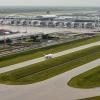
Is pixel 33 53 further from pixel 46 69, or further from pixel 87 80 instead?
pixel 87 80

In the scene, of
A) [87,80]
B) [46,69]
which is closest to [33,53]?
[46,69]

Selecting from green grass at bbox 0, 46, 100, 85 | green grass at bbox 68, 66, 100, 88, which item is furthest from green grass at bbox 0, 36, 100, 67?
green grass at bbox 68, 66, 100, 88

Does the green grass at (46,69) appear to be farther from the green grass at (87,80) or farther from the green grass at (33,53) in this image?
the green grass at (33,53)

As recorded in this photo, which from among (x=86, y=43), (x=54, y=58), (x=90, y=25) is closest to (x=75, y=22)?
(x=90, y=25)

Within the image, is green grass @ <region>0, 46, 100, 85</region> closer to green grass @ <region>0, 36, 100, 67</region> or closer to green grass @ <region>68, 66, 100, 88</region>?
green grass @ <region>68, 66, 100, 88</region>

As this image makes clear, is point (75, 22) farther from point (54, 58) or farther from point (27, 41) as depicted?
point (54, 58)
